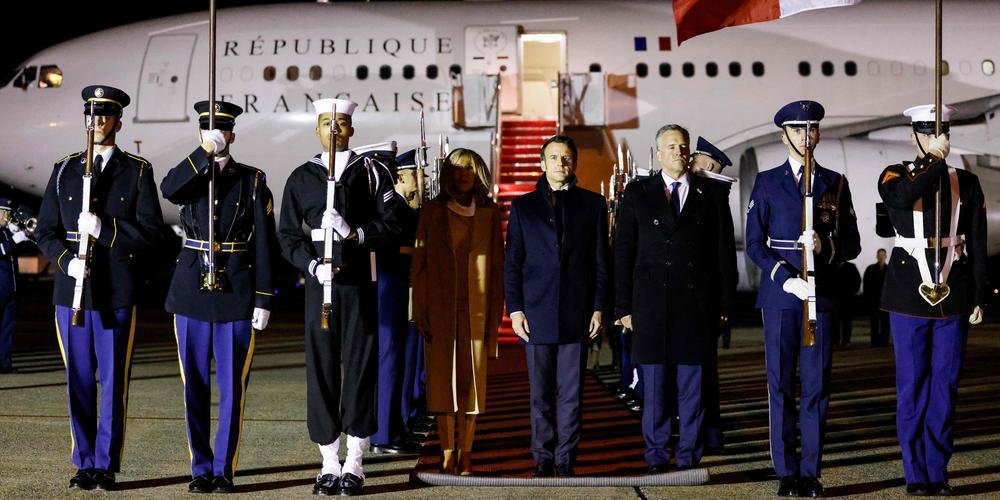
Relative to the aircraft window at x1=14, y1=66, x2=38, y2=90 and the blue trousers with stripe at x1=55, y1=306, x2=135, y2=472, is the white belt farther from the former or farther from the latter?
the aircraft window at x1=14, y1=66, x2=38, y2=90

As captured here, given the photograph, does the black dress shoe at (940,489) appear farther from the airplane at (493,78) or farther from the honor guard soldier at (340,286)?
the airplane at (493,78)

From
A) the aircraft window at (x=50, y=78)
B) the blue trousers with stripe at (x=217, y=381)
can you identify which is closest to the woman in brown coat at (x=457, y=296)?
the blue trousers with stripe at (x=217, y=381)

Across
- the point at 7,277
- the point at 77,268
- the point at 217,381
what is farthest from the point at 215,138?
the point at 7,277

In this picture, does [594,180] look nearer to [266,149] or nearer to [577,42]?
[577,42]

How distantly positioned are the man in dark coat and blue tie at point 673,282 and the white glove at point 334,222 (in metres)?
1.38

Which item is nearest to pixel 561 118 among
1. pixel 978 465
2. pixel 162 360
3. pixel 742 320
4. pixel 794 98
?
pixel 794 98

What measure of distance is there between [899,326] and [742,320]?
40.4 ft

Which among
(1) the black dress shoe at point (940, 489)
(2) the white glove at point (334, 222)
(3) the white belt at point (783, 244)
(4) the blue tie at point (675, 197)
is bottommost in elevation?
(1) the black dress shoe at point (940, 489)

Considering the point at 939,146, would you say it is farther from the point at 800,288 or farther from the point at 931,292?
the point at 800,288

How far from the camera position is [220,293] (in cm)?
510

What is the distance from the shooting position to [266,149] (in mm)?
15219

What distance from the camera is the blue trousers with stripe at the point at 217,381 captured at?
5.05 metres

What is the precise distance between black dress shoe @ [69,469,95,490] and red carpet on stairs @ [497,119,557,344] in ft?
29.3

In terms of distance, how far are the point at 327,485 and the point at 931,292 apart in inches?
112
